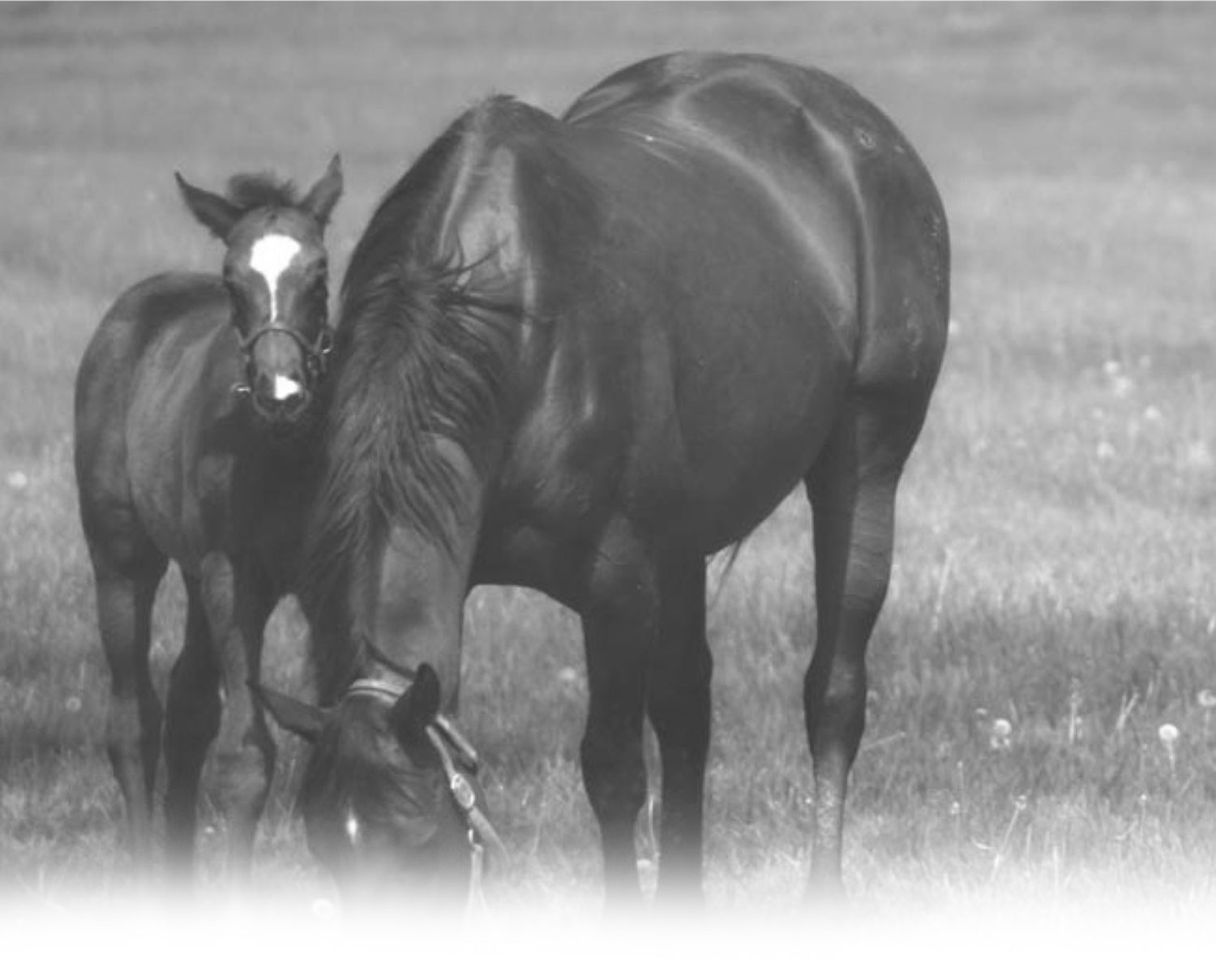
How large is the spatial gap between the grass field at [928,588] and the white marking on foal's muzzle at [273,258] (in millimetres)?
1236

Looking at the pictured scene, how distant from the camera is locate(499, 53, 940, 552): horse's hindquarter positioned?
5.56 m

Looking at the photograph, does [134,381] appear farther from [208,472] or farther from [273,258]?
[273,258]

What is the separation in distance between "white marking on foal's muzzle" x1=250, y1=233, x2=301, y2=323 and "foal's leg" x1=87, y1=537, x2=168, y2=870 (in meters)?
1.34

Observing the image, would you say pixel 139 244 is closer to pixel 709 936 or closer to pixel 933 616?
pixel 933 616

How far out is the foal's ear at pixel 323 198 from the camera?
532cm

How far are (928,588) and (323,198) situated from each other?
4.10 meters

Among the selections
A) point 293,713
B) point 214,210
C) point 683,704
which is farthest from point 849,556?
point 293,713

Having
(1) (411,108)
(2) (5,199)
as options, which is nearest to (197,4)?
(1) (411,108)

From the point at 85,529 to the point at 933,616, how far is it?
309 centimetres

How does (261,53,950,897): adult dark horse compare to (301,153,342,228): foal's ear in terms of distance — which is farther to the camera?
(301,153,342,228): foal's ear

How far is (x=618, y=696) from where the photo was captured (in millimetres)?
5746

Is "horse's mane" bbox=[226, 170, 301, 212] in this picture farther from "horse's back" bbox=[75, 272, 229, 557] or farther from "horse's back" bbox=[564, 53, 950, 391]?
"horse's back" bbox=[564, 53, 950, 391]

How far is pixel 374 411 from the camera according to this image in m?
5.01

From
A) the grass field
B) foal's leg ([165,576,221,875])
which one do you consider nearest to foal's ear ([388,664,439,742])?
the grass field
